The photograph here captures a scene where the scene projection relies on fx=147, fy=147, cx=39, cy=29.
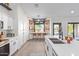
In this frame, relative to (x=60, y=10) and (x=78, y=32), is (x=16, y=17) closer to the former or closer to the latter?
(x=60, y=10)

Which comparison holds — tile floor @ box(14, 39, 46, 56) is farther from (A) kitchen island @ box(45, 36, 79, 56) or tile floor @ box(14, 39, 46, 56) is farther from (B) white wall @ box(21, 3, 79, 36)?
(A) kitchen island @ box(45, 36, 79, 56)

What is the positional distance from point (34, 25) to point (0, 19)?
11.1 metres

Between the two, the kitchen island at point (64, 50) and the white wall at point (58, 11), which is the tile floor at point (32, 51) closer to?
the white wall at point (58, 11)

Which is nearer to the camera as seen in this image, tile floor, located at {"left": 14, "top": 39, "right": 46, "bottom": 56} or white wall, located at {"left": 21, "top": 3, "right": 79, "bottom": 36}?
tile floor, located at {"left": 14, "top": 39, "right": 46, "bottom": 56}

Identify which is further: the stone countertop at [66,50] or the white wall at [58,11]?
the white wall at [58,11]

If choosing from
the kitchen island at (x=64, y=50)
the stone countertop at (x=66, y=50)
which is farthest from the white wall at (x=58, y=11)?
the stone countertop at (x=66, y=50)

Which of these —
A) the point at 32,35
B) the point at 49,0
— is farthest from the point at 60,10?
the point at 49,0

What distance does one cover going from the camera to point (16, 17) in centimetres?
748

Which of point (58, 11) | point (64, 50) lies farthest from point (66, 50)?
point (58, 11)

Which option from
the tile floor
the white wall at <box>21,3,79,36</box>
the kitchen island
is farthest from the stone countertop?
the white wall at <box>21,3,79,36</box>

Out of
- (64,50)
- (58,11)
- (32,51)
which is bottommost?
(32,51)

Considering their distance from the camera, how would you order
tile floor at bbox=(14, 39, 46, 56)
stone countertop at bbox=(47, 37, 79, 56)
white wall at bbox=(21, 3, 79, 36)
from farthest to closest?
white wall at bbox=(21, 3, 79, 36), tile floor at bbox=(14, 39, 46, 56), stone countertop at bbox=(47, 37, 79, 56)

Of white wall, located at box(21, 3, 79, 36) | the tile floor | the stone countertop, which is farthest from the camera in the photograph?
white wall, located at box(21, 3, 79, 36)

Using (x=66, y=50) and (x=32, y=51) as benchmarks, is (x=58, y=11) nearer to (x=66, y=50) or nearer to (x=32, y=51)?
(x=32, y=51)
